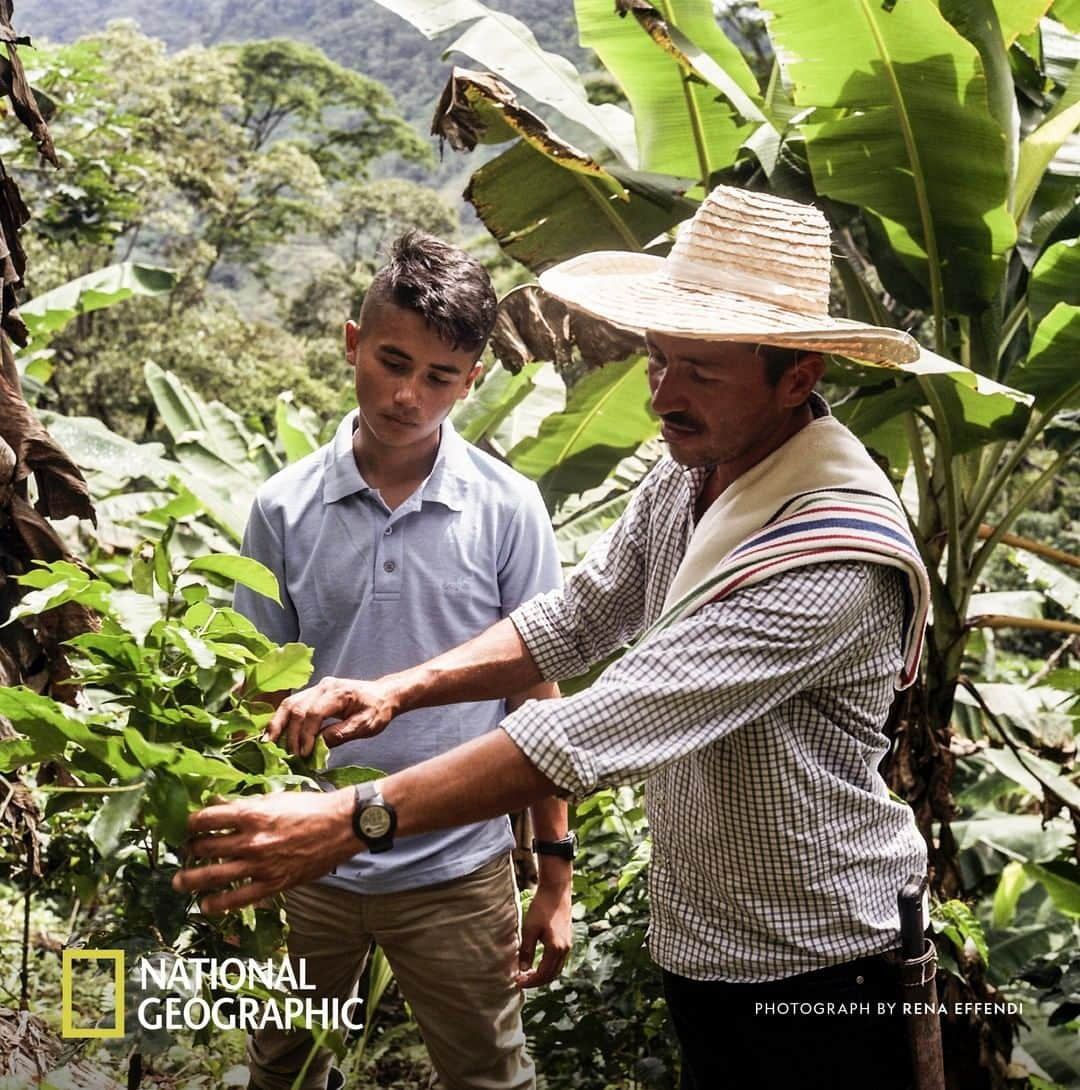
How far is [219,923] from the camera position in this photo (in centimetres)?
154

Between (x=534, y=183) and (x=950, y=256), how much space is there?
1120 mm

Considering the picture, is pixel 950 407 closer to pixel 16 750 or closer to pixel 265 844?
pixel 265 844

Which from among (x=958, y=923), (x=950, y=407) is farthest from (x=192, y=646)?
(x=950, y=407)

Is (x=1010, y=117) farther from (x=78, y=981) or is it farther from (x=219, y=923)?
(x=78, y=981)

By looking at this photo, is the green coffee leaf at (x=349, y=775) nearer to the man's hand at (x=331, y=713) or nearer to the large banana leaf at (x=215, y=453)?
the man's hand at (x=331, y=713)

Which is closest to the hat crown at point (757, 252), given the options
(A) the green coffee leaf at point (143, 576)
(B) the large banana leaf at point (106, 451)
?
(A) the green coffee leaf at point (143, 576)

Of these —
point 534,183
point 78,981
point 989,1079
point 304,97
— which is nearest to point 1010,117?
point 534,183

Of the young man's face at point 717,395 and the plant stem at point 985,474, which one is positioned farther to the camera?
the plant stem at point 985,474

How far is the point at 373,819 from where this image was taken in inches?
59.6

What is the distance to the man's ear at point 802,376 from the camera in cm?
178

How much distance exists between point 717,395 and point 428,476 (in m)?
0.74

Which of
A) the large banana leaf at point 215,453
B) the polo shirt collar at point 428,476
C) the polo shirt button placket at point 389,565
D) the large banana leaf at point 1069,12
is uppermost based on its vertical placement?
the large banana leaf at point 1069,12

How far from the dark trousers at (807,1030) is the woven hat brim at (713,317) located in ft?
2.75

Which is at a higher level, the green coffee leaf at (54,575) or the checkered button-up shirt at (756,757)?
the green coffee leaf at (54,575)
